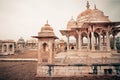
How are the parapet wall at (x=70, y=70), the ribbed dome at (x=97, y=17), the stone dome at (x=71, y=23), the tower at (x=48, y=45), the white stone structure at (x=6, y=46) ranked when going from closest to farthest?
the parapet wall at (x=70, y=70)
the tower at (x=48, y=45)
the ribbed dome at (x=97, y=17)
the stone dome at (x=71, y=23)
the white stone structure at (x=6, y=46)

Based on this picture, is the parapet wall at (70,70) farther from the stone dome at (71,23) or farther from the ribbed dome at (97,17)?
the stone dome at (71,23)

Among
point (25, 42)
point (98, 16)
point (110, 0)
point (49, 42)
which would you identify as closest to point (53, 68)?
point (49, 42)

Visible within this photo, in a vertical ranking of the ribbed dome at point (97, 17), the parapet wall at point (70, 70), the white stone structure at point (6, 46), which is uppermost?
the ribbed dome at point (97, 17)

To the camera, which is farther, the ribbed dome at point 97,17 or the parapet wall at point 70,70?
the ribbed dome at point 97,17

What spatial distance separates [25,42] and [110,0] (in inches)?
1309

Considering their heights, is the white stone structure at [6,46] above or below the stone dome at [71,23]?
below

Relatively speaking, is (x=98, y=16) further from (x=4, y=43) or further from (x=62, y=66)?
(x=4, y=43)

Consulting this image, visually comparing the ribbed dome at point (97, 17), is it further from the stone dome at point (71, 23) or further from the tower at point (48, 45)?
the tower at point (48, 45)

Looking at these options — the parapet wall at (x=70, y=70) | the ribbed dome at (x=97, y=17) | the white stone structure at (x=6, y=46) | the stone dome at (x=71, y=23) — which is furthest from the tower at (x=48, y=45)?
the white stone structure at (x=6, y=46)

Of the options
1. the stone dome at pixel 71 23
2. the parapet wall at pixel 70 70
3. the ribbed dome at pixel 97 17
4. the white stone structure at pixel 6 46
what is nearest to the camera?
the parapet wall at pixel 70 70

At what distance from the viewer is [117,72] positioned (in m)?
8.95

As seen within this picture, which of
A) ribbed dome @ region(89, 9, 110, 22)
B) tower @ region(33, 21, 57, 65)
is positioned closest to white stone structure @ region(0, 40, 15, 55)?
ribbed dome @ region(89, 9, 110, 22)

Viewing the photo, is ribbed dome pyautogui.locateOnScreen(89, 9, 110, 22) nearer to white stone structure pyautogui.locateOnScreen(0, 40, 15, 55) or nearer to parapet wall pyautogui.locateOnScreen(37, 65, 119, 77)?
parapet wall pyautogui.locateOnScreen(37, 65, 119, 77)

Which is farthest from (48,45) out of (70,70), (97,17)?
(97,17)
